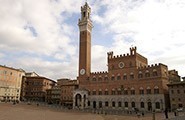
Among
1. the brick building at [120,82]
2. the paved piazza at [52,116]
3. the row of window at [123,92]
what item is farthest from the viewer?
the row of window at [123,92]

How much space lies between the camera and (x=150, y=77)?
161 feet

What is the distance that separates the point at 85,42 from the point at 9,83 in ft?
109

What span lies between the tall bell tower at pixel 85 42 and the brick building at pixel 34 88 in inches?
933

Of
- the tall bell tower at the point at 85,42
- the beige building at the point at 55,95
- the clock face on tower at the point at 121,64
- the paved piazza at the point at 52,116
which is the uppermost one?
the tall bell tower at the point at 85,42

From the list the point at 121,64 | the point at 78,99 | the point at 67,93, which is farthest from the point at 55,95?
the point at 121,64

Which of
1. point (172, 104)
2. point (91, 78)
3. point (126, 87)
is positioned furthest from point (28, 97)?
point (172, 104)

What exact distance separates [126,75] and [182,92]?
663 inches

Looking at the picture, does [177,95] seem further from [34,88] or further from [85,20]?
[34,88]

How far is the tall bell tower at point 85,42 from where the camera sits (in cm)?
6525

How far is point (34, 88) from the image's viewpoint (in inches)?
3159

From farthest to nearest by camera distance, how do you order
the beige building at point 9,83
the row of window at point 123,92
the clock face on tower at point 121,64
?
the beige building at point 9,83 < the clock face on tower at point 121,64 < the row of window at point 123,92

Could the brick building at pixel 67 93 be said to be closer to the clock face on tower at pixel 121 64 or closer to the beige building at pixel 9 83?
the beige building at pixel 9 83

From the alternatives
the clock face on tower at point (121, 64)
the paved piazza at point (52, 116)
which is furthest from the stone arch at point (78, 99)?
the paved piazza at point (52, 116)

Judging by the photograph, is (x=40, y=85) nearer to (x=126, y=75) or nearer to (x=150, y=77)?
(x=126, y=75)
